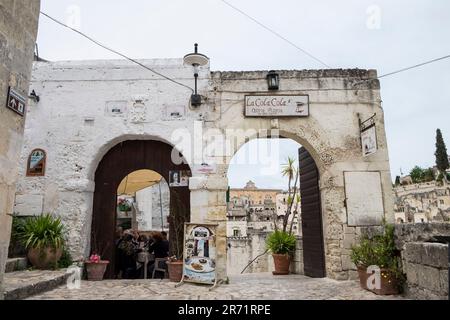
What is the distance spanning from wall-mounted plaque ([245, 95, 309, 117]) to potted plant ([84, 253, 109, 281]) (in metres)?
4.10

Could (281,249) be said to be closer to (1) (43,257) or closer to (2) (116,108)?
(2) (116,108)

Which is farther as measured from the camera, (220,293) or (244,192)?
(244,192)

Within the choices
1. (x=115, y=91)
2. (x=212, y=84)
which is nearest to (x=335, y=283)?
(x=212, y=84)

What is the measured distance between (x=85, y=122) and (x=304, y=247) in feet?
18.7

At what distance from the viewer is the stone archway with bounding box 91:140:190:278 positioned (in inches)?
270

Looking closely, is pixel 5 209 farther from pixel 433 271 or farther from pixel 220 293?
pixel 433 271

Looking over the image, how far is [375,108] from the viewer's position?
6980 mm

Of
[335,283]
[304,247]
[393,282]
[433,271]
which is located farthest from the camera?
[304,247]

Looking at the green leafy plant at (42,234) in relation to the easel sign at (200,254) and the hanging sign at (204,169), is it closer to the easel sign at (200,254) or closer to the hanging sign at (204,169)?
the easel sign at (200,254)

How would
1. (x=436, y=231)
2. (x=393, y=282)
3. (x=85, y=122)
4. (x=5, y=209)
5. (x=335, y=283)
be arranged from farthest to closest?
(x=85, y=122)
(x=335, y=283)
(x=393, y=282)
(x=436, y=231)
(x=5, y=209)

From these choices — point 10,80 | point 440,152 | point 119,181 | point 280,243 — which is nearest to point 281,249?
point 280,243

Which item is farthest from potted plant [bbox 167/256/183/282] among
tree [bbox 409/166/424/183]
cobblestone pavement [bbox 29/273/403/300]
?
tree [bbox 409/166/424/183]

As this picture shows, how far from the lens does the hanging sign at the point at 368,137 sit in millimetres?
6150

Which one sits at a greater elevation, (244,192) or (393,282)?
(244,192)
